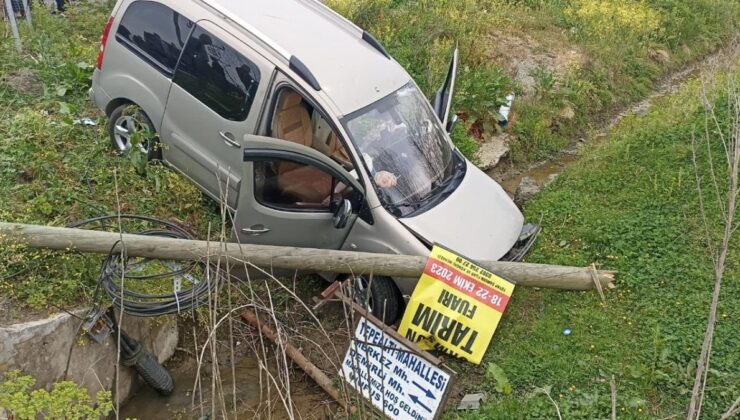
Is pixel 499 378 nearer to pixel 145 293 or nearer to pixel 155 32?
pixel 145 293

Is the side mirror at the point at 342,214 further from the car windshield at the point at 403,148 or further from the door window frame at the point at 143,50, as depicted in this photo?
the door window frame at the point at 143,50

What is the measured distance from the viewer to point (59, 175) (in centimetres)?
618

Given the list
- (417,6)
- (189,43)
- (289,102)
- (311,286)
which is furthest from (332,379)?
(417,6)

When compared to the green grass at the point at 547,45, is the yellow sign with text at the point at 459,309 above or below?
below

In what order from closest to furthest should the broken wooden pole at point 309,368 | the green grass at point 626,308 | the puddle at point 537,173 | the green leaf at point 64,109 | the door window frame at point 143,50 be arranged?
the green grass at point 626,308
the broken wooden pole at point 309,368
the door window frame at point 143,50
the green leaf at point 64,109
the puddle at point 537,173

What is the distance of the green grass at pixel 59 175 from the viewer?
16.4ft

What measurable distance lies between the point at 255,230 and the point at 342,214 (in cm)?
83

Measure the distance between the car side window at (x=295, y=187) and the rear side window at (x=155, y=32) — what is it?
1.61 metres

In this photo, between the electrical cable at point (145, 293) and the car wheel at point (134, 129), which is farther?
the car wheel at point (134, 129)

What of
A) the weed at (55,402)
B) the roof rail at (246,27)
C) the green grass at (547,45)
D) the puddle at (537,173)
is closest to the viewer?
the weed at (55,402)

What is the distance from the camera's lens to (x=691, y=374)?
486 cm

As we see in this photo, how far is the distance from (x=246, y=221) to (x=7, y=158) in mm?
2697

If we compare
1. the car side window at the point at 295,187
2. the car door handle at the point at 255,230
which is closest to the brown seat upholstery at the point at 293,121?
the car side window at the point at 295,187

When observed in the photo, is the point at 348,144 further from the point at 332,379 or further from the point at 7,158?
the point at 7,158
